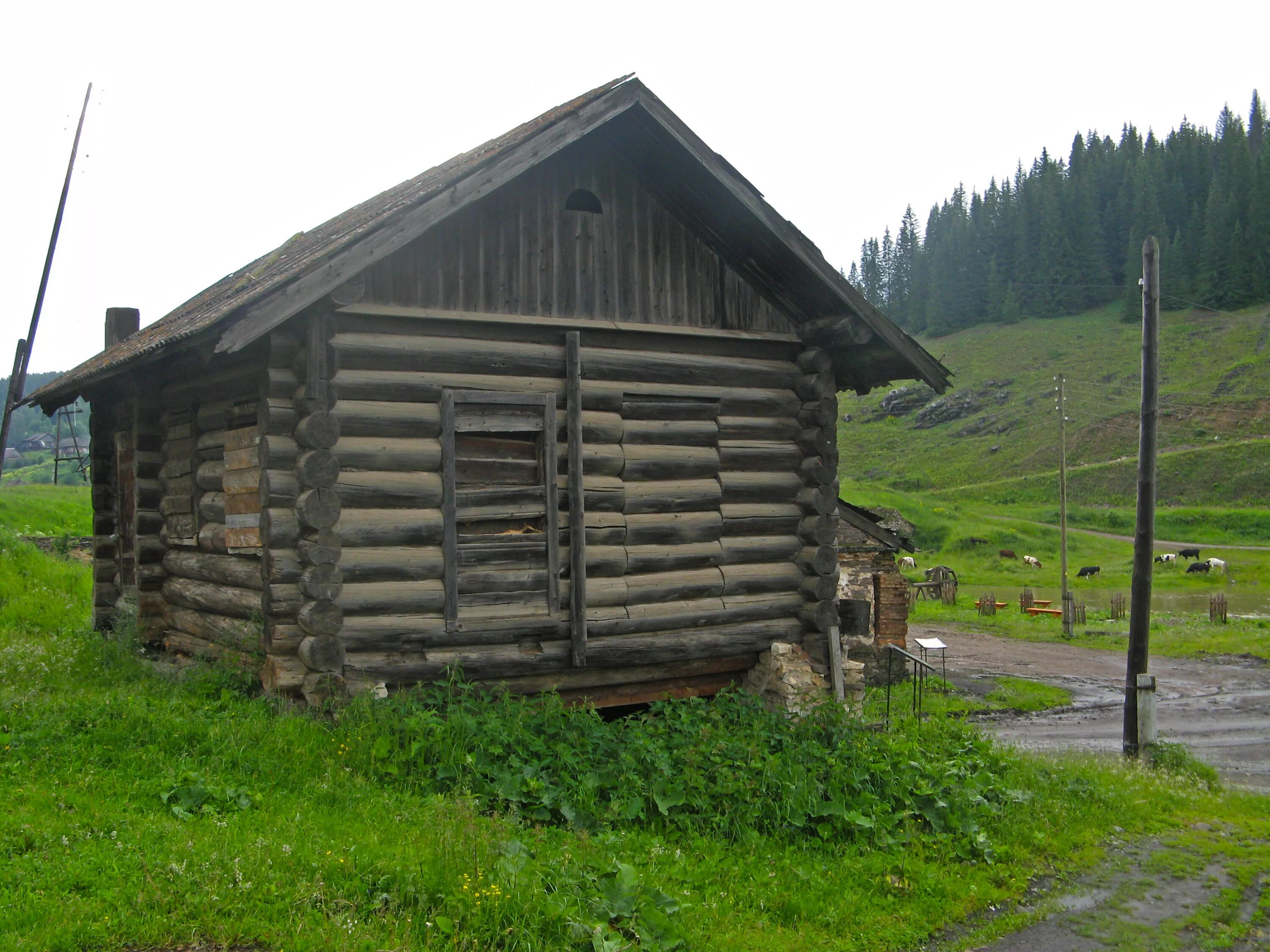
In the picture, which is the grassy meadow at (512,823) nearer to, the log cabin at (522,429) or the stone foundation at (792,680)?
the stone foundation at (792,680)

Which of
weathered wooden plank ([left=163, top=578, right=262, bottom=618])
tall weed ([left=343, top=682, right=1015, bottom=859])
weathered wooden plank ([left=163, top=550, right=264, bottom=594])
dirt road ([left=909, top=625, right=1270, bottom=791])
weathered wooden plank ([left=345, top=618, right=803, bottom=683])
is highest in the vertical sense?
weathered wooden plank ([left=163, top=550, right=264, bottom=594])

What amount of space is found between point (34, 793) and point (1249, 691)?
71.8 ft

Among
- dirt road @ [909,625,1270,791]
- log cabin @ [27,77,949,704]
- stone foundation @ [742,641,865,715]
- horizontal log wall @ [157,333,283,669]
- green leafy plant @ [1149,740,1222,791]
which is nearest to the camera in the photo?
log cabin @ [27,77,949,704]

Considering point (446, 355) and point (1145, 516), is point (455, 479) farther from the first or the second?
point (1145, 516)

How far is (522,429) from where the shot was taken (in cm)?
946

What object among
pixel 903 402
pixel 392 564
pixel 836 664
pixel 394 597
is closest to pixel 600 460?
pixel 392 564

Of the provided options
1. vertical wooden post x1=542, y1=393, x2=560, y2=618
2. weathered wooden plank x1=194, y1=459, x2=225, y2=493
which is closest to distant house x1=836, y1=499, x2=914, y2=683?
vertical wooden post x1=542, y1=393, x2=560, y2=618

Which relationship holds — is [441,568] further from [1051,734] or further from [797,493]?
[1051,734]

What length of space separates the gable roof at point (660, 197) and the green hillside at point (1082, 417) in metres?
57.5

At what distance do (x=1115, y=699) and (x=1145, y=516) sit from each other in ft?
25.8

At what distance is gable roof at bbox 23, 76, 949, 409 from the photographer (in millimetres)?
7871

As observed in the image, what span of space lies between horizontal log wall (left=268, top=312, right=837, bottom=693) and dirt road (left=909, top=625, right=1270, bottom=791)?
17.6 ft

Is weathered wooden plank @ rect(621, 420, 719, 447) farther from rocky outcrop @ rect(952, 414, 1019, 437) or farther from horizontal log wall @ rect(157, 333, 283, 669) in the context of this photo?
rocky outcrop @ rect(952, 414, 1019, 437)

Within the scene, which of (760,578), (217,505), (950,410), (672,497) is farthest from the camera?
(950,410)
